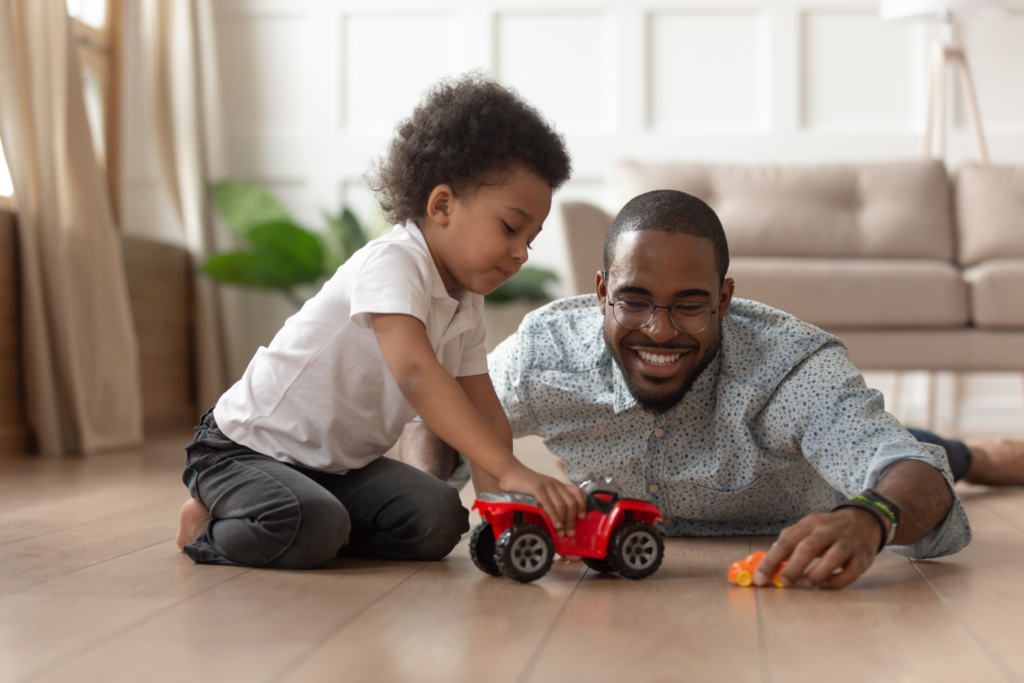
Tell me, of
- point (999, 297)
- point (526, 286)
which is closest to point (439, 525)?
point (999, 297)

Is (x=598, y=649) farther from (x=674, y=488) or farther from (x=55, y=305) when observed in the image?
(x=55, y=305)

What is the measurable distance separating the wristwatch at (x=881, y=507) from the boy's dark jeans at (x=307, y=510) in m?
0.60

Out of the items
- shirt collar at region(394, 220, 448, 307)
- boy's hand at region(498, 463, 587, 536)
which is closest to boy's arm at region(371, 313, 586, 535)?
boy's hand at region(498, 463, 587, 536)

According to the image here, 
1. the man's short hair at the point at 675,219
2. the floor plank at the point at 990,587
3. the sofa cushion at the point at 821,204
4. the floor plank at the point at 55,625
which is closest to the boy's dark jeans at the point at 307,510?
the floor plank at the point at 55,625

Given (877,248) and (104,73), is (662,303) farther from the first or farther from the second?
(104,73)

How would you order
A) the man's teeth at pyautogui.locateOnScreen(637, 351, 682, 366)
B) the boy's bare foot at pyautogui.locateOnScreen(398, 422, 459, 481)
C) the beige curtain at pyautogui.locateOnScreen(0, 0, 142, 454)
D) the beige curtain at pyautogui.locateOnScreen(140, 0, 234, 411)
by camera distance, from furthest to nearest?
the beige curtain at pyautogui.locateOnScreen(140, 0, 234, 411) < the beige curtain at pyautogui.locateOnScreen(0, 0, 142, 454) < the boy's bare foot at pyautogui.locateOnScreen(398, 422, 459, 481) < the man's teeth at pyautogui.locateOnScreen(637, 351, 682, 366)

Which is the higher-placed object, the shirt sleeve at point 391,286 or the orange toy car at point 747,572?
the shirt sleeve at point 391,286

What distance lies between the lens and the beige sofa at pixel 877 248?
3344 millimetres

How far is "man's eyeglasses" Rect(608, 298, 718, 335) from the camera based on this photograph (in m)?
1.49

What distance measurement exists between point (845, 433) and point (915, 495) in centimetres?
15

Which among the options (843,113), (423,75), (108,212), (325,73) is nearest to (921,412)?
(843,113)

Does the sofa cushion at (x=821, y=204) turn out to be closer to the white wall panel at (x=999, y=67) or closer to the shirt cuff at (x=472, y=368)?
the white wall panel at (x=999, y=67)

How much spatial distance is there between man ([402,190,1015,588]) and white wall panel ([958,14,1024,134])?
342 centimetres

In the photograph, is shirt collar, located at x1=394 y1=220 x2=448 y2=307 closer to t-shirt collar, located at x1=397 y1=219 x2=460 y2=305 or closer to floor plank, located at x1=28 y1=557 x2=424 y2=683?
t-shirt collar, located at x1=397 y1=219 x2=460 y2=305
